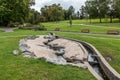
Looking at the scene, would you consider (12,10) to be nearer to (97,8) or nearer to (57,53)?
(97,8)

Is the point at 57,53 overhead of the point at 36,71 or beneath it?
beneath

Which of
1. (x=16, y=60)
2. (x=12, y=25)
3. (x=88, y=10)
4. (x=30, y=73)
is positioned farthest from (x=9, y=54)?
(x=88, y=10)

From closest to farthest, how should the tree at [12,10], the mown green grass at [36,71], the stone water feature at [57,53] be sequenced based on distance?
1. the mown green grass at [36,71]
2. the stone water feature at [57,53]
3. the tree at [12,10]

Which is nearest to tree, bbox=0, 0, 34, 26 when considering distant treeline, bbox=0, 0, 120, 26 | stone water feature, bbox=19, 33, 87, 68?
distant treeline, bbox=0, 0, 120, 26

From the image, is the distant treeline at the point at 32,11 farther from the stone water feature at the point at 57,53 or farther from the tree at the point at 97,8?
the stone water feature at the point at 57,53

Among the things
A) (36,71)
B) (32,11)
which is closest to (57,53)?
(36,71)

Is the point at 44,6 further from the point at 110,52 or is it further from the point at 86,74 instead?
the point at 86,74

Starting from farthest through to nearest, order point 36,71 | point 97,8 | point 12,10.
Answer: point 97,8, point 12,10, point 36,71

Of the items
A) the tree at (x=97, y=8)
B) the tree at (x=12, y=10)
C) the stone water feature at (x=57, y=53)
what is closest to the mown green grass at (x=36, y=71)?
the stone water feature at (x=57, y=53)

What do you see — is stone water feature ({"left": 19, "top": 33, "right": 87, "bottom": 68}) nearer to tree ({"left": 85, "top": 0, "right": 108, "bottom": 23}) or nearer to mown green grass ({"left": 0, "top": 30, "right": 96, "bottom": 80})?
mown green grass ({"left": 0, "top": 30, "right": 96, "bottom": 80})

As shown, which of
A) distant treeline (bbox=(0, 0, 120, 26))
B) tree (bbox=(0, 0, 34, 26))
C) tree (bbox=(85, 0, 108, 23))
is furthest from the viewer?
tree (bbox=(85, 0, 108, 23))

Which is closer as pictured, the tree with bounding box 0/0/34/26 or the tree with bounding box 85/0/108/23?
Result: the tree with bounding box 0/0/34/26

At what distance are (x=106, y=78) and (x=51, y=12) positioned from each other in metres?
66.9

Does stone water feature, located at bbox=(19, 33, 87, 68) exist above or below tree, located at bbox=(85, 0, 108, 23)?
below
